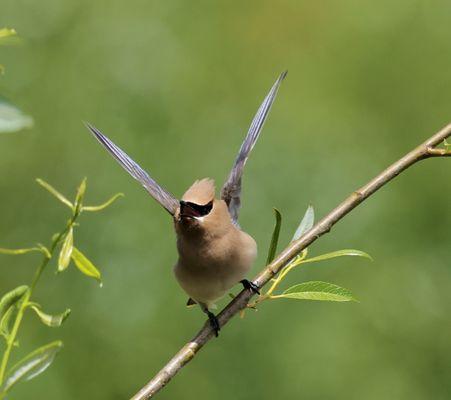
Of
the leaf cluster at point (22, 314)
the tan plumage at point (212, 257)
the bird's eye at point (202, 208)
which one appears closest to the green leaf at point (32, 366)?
the leaf cluster at point (22, 314)

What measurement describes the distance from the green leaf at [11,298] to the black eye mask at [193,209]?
3.45ft

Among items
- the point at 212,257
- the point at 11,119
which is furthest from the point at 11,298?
the point at 212,257

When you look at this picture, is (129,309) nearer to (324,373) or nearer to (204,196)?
(324,373)

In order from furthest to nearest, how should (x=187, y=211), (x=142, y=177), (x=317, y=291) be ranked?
(x=187, y=211) < (x=142, y=177) < (x=317, y=291)

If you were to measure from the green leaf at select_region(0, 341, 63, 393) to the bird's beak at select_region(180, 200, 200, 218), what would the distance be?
3.49 feet

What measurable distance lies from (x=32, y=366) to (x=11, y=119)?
36 cm

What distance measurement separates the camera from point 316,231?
5.29 ft

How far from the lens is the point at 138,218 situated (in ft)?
15.0

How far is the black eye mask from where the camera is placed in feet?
7.13

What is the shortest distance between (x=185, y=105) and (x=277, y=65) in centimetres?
87

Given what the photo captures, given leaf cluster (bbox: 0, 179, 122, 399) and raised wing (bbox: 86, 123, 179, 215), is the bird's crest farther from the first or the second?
leaf cluster (bbox: 0, 179, 122, 399)

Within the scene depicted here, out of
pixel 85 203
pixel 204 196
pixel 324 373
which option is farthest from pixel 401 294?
pixel 204 196

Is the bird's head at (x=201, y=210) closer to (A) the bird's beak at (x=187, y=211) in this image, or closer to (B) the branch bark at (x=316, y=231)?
(A) the bird's beak at (x=187, y=211)

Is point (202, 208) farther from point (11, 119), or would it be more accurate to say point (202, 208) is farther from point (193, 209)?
point (11, 119)
